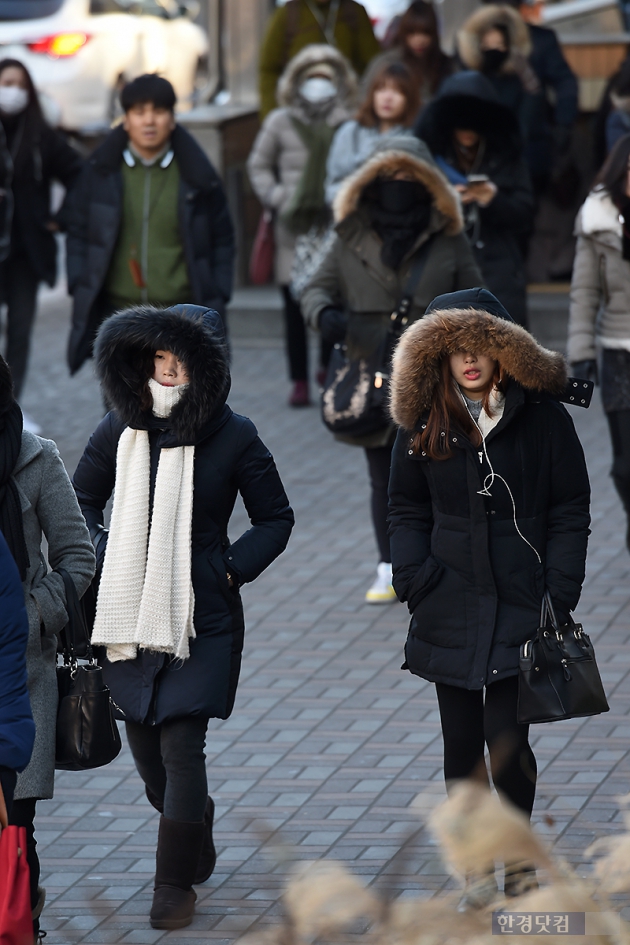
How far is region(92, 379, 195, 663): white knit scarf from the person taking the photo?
4535mm

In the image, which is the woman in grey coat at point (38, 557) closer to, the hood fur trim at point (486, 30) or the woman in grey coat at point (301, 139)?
the woman in grey coat at point (301, 139)

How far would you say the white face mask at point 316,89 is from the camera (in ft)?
35.0

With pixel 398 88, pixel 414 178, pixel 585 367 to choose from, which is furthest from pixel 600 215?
pixel 398 88

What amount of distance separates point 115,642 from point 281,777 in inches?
50.1

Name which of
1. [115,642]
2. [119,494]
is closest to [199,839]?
[115,642]

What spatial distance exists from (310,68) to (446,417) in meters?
6.66

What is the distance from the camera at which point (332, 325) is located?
7.09 metres

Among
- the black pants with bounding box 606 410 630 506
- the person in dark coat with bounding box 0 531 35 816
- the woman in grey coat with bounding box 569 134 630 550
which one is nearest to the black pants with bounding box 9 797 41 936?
the person in dark coat with bounding box 0 531 35 816

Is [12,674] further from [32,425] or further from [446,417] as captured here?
[32,425]

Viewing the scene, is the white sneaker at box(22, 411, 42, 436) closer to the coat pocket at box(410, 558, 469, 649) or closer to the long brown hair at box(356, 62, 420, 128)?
the long brown hair at box(356, 62, 420, 128)

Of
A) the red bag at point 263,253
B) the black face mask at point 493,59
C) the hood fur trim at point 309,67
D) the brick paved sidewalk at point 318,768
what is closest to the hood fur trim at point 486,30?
the black face mask at point 493,59

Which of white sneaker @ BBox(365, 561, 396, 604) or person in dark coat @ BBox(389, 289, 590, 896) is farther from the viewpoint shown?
white sneaker @ BBox(365, 561, 396, 604)

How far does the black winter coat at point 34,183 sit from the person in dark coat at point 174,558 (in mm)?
5486

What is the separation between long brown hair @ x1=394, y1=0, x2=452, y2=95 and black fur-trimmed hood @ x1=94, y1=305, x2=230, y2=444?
22.3 ft
